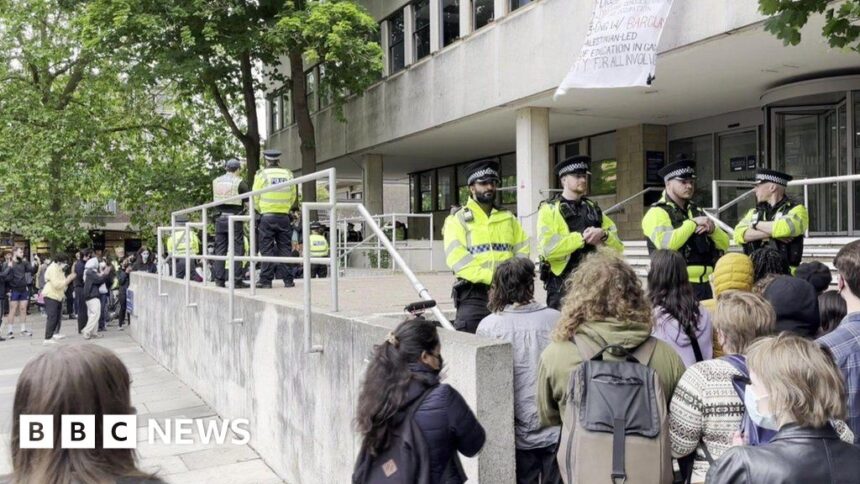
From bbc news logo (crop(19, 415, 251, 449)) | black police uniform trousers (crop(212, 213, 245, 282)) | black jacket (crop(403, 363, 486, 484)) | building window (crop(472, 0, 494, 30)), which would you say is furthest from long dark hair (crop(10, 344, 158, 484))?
building window (crop(472, 0, 494, 30))

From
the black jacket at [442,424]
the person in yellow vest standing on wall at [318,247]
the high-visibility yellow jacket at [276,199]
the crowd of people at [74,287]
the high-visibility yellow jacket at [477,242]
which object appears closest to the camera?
the black jacket at [442,424]

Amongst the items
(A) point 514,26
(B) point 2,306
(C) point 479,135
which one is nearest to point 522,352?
(A) point 514,26

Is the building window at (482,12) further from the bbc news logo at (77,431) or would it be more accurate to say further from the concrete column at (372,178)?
the bbc news logo at (77,431)

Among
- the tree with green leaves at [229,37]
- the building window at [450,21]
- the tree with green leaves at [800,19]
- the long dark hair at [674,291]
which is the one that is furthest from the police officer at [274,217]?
the building window at [450,21]

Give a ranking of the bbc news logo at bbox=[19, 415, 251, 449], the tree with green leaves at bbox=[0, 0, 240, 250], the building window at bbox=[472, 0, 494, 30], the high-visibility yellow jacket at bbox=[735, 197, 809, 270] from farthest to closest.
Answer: the tree with green leaves at bbox=[0, 0, 240, 250] < the building window at bbox=[472, 0, 494, 30] < the high-visibility yellow jacket at bbox=[735, 197, 809, 270] < the bbc news logo at bbox=[19, 415, 251, 449]

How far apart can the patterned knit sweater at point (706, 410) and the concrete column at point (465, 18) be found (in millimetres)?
14029

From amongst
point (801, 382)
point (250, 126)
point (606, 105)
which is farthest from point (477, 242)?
point (250, 126)

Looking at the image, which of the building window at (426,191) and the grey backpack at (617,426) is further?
the building window at (426,191)

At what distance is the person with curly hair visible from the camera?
9.76ft

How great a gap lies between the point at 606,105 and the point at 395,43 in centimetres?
757

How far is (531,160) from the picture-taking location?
14.9m

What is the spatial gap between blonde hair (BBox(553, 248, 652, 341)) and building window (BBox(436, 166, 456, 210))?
2182 centimetres

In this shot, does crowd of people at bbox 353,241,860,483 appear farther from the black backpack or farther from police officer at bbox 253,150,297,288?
police officer at bbox 253,150,297,288

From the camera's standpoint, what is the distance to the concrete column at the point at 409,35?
61.1 feet
